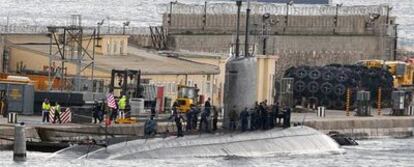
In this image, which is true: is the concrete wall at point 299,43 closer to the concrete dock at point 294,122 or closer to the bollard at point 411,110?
the bollard at point 411,110

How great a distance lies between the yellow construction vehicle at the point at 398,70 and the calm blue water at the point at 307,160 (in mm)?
14625

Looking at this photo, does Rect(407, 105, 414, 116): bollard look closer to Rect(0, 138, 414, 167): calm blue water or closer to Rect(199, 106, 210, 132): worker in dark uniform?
Rect(0, 138, 414, 167): calm blue water

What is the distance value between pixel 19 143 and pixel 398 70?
126 ft

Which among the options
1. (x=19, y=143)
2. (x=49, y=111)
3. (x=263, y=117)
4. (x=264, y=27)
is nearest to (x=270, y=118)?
(x=263, y=117)

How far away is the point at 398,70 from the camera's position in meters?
75.9

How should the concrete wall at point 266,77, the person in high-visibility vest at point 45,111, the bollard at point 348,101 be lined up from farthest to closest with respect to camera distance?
the concrete wall at point 266,77
the bollard at point 348,101
the person in high-visibility vest at point 45,111

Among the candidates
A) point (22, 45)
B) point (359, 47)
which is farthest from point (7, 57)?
point (359, 47)

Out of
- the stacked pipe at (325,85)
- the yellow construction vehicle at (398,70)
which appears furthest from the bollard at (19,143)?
the yellow construction vehicle at (398,70)

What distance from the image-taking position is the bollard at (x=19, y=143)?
131 feet

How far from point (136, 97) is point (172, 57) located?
13488 millimetres

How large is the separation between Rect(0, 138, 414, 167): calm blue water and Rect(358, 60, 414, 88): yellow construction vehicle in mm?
14625

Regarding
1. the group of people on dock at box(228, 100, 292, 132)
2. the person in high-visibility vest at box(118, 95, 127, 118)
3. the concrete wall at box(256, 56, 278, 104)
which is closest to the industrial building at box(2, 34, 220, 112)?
the concrete wall at box(256, 56, 278, 104)

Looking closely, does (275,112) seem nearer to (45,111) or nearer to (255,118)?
(255,118)

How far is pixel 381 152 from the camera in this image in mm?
52906
